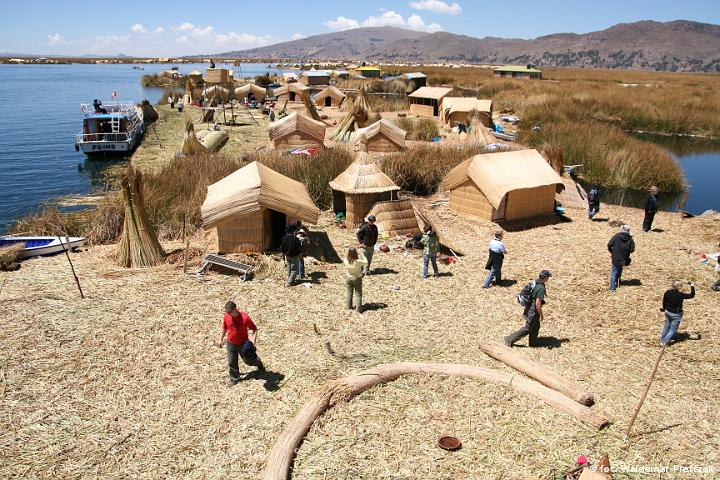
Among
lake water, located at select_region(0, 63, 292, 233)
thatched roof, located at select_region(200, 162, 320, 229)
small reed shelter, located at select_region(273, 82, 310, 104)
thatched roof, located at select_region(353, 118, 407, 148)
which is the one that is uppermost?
small reed shelter, located at select_region(273, 82, 310, 104)

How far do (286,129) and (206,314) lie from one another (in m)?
17.1

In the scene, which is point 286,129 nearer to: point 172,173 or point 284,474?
point 172,173

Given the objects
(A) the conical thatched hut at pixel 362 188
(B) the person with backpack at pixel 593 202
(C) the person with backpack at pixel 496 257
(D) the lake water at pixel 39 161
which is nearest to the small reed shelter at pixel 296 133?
(D) the lake water at pixel 39 161

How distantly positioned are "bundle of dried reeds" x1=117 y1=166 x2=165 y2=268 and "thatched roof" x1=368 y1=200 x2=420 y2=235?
5.95 metres

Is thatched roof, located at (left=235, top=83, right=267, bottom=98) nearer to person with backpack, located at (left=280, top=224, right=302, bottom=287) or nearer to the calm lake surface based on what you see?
the calm lake surface

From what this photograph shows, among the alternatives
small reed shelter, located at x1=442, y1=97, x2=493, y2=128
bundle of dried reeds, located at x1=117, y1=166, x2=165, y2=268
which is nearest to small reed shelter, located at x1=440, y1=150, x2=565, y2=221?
bundle of dried reeds, located at x1=117, y1=166, x2=165, y2=268

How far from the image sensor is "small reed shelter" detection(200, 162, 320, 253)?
463 inches

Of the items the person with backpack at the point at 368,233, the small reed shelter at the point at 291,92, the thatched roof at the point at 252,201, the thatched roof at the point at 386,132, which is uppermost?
the small reed shelter at the point at 291,92

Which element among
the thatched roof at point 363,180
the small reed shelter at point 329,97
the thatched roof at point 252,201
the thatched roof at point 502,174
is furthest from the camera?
the small reed shelter at point 329,97

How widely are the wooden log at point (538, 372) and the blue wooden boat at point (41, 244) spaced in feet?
35.3

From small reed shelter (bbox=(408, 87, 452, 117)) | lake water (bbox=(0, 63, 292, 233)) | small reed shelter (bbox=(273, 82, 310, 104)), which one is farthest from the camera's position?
small reed shelter (bbox=(273, 82, 310, 104))

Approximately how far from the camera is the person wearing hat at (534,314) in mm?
8250

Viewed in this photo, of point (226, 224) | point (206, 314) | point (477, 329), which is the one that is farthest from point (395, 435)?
point (226, 224)

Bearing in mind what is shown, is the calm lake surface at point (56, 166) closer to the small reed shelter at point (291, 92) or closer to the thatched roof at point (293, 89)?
the thatched roof at point (293, 89)
